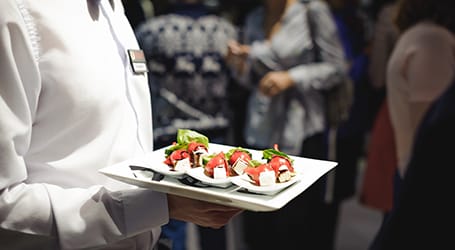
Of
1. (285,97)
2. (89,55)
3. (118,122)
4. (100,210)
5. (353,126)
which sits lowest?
(353,126)

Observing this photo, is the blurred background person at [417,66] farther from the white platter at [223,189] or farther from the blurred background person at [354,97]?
the white platter at [223,189]

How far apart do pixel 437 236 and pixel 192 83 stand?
5.93 feet

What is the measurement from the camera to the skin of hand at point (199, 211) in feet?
2.78

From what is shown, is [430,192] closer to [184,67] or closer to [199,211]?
[199,211]

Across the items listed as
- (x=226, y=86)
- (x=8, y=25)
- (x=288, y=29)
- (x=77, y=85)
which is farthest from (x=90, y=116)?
(x=226, y=86)

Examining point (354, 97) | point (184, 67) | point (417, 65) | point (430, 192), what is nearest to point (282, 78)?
point (184, 67)

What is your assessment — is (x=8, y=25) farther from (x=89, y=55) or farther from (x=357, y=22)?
(x=357, y=22)

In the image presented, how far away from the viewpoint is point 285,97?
2.23 m

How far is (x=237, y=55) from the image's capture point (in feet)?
7.45

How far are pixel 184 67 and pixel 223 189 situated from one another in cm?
151

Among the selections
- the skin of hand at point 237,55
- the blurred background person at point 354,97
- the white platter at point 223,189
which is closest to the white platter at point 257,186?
the white platter at point 223,189

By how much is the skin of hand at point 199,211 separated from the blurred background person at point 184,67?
1398mm

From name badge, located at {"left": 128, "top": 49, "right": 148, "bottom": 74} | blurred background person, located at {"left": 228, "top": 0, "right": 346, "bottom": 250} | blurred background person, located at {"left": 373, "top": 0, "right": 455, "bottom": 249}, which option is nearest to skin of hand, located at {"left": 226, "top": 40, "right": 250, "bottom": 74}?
blurred background person, located at {"left": 228, "top": 0, "right": 346, "bottom": 250}

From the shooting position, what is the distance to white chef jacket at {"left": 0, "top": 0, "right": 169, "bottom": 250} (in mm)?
767
